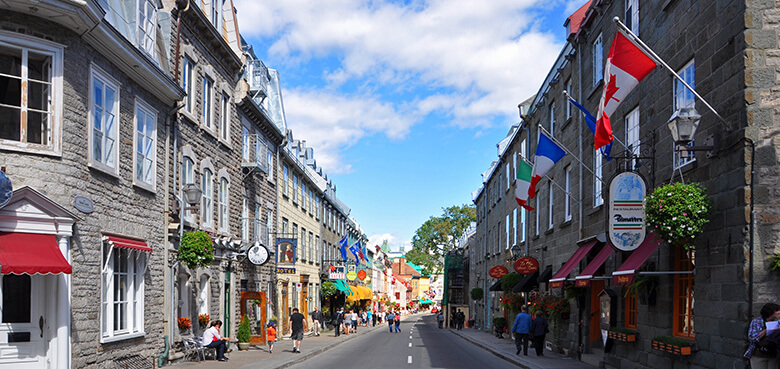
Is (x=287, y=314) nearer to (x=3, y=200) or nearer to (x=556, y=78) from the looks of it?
(x=556, y=78)

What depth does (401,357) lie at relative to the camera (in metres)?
22.8

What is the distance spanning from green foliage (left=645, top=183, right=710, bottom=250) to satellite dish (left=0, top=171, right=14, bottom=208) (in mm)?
10038

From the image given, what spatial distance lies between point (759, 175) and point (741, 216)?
63 centimetres

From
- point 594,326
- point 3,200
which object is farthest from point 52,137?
point 594,326

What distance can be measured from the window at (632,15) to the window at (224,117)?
1334 cm

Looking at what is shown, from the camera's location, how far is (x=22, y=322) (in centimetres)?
1161

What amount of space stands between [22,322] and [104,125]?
4.24 metres

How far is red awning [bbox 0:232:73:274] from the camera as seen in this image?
1077 cm

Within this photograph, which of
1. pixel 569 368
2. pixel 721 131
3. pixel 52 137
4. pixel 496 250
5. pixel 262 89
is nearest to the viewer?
pixel 721 131

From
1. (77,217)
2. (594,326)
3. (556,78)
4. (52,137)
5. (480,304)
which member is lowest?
(480,304)

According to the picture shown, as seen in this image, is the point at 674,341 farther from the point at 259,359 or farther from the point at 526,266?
the point at 526,266

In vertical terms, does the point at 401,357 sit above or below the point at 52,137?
below

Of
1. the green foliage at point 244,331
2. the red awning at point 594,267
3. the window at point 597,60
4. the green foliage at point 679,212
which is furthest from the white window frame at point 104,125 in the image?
the window at point 597,60

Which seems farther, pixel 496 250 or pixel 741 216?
pixel 496 250
